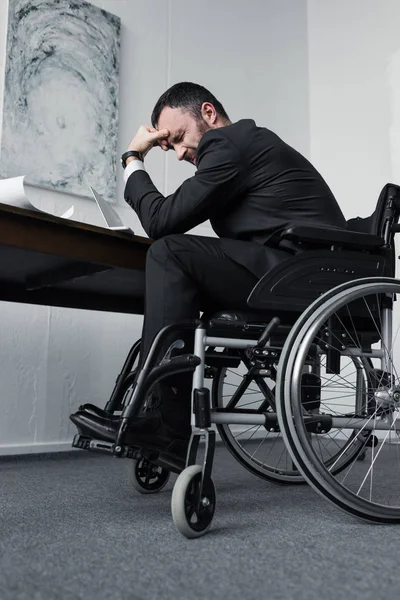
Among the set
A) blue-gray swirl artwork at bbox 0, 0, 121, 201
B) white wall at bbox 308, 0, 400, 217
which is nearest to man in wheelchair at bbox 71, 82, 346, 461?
blue-gray swirl artwork at bbox 0, 0, 121, 201

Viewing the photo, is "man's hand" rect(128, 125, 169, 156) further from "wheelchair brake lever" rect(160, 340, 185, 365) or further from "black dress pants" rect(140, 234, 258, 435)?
"wheelchair brake lever" rect(160, 340, 185, 365)

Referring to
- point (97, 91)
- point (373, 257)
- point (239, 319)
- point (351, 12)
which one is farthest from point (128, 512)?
point (351, 12)

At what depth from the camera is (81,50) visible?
254 centimetres

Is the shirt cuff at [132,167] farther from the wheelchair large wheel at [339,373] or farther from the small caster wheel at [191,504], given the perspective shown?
the small caster wheel at [191,504]

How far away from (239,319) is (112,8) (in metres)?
2.02

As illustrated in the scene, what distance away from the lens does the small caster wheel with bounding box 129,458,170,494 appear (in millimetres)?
1522

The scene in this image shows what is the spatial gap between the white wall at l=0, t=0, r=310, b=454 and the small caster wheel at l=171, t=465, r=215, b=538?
133 centimetres

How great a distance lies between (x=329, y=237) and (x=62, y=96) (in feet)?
5.37

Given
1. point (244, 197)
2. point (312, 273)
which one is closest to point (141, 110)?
point (244, 197)

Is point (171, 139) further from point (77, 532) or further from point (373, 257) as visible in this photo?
point (77, 532)

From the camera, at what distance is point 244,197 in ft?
4.48

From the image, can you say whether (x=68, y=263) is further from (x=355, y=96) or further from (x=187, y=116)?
(x=355, y=96)

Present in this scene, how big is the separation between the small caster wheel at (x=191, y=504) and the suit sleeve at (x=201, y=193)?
52 cm

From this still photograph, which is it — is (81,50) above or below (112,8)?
below
